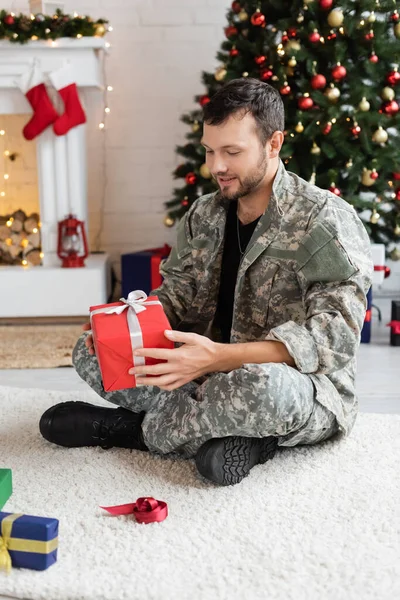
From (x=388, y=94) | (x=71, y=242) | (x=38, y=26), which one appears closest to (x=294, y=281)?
(x=388, y=94)

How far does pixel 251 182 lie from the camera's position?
6.33 ft

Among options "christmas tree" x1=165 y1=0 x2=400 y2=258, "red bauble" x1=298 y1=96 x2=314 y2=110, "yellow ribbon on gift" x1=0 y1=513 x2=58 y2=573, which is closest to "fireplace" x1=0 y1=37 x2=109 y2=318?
"christmas tree" x1=165 y1=0 x2=400 y2=258

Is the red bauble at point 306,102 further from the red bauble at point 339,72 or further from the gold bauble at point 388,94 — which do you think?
the gold bauble at point 388,94

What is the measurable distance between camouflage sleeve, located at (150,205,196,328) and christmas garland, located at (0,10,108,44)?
1.83m

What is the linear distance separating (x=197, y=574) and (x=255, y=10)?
108 inches

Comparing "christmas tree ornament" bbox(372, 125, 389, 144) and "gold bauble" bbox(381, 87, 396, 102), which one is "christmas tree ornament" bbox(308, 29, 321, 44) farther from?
"christmas tree ornament" bbox(372, 125, 389, 144)

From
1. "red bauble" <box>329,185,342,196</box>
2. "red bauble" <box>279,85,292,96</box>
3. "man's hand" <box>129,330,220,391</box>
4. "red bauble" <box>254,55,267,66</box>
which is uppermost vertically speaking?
"red bauble" <box>254,55,267,66</box>

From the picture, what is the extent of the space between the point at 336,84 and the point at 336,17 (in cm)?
28

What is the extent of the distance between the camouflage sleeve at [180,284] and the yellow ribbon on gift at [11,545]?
83 centimetres

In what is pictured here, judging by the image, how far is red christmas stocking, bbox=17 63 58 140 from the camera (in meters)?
3.63

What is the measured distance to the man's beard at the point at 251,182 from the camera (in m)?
1.92

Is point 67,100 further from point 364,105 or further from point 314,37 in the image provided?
point 364,105

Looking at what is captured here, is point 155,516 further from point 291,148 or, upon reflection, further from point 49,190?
point 49,190

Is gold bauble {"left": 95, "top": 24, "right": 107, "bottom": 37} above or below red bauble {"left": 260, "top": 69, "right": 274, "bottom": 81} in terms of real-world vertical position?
above
